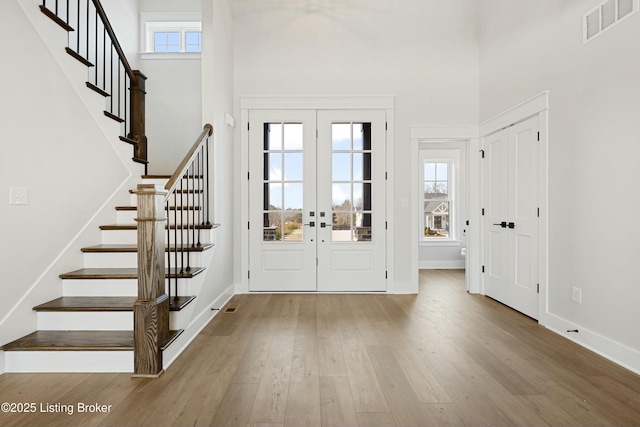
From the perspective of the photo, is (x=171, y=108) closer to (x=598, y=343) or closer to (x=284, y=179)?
(x=284, y=179)

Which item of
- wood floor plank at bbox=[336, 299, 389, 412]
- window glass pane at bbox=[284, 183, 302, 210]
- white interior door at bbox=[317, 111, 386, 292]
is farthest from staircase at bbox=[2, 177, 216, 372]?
white interior door at bbox=[317, 111, 386, 292]

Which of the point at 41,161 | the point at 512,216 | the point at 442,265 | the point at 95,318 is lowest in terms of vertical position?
the point at 442,265

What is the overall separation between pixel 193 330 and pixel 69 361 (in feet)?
2.89

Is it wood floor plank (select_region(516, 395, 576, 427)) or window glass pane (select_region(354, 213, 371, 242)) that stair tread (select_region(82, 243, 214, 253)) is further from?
wood floor plank (select_region(516, 395, 576, 427))

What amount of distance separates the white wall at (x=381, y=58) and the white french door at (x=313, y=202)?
0.27 meters

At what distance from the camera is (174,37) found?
5270mm

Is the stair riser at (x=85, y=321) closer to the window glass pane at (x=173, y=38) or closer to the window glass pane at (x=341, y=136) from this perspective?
the window glass pane at (x=341, y=136)

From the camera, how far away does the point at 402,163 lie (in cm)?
440

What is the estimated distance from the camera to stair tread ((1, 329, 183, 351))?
2166mm

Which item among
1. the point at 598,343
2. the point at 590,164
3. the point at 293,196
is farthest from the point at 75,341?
the point at 590,164

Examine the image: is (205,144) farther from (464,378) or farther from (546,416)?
(546,416)

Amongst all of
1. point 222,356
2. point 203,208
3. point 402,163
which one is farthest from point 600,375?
point 203,208

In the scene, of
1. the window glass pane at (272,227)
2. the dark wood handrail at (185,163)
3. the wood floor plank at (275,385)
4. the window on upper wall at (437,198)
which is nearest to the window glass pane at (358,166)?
the window glass pane at (272,227)

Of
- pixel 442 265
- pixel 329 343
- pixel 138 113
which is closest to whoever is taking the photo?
pixel 329 343
